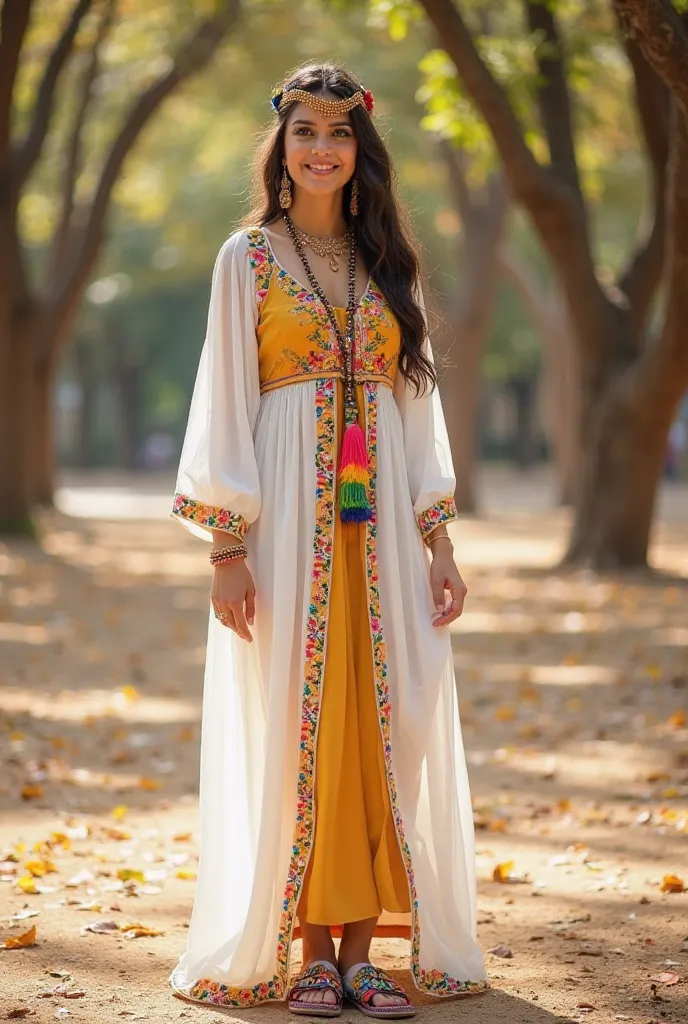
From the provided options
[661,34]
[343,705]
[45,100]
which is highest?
[45,100]

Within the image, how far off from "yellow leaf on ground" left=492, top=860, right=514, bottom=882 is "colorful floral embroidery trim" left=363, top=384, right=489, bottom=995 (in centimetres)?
121

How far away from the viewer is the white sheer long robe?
146 inches

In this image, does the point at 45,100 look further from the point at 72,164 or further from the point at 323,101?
the point at 323,101

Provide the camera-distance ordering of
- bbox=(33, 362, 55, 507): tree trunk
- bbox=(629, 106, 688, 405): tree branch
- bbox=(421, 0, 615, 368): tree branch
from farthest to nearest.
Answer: bbox=(33, 362, 55, 507): tree trunk
bbox=(421, 0, 615, 368): tree branch
bbox=(629, 106, 688, 405): tree branch

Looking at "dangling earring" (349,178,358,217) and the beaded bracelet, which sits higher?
"dangling earring" (349,178,358,217)

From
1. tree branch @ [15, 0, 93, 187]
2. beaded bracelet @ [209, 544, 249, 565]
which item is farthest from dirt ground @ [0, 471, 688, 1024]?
tree branch @ [15, 0, 93, 187]

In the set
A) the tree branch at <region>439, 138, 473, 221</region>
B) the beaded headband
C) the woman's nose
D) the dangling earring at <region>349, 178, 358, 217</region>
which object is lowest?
the dangling earring at <region>349, 178, 358, 217</region>

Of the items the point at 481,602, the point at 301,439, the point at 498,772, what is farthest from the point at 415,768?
the point at 481,602

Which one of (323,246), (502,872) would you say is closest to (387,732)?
(323,246)

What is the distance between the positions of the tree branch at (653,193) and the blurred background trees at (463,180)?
20 mm

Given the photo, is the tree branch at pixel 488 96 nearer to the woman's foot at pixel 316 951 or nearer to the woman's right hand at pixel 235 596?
the woman's right hand at pixel 235 596

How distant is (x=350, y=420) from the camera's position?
3850 mm

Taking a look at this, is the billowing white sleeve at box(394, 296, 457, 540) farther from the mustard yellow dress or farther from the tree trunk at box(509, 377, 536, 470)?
the tree trunk at box(509, 377, 536, 470)

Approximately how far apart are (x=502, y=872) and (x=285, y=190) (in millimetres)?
2436
